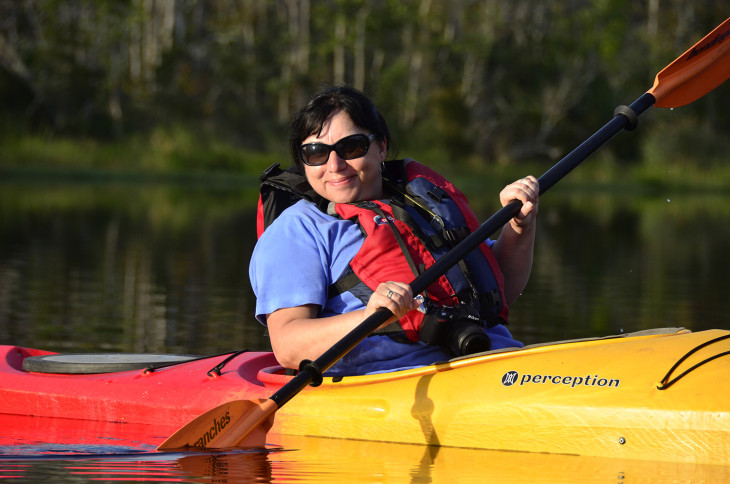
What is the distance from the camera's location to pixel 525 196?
423 cm

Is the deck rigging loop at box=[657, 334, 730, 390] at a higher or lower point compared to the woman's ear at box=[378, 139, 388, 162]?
lower

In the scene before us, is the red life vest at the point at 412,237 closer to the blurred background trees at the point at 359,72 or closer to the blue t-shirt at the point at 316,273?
the blue t-shirt at the point at 316,273

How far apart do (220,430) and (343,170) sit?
95 centimetres

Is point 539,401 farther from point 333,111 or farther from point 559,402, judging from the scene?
point 333,111

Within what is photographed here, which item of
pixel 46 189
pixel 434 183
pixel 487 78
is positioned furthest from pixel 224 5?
pixel 434 183

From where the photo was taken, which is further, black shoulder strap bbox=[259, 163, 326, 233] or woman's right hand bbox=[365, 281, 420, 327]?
black shoulder strap bbox=[259, 163, 326, 233]

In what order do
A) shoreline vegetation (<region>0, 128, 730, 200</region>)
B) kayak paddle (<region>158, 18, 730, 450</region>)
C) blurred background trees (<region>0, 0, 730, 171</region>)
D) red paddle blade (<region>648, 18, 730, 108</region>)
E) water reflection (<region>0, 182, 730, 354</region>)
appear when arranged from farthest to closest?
blurred background trees (<region>0, 0, 730, 171</region>), shoreline vegetation (<region>0, 128, 730, 200</region>), water reflection (<region>0, 182, 730, 354</region>), red paddle blade (<region>648, 18, 730, 108</region>), kayak paddle (<region>158, 18, 730, 450</region>)

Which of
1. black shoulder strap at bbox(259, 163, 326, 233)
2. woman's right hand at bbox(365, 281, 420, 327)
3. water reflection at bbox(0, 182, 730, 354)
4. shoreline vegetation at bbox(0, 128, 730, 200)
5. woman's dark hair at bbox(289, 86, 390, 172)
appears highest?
woman's dark hair at bbox(289, 86, 390, 172)

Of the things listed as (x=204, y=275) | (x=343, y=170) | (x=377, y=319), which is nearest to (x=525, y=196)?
(x=343, y=170)

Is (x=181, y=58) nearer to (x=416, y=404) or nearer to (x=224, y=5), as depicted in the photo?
(x=224, y=5)

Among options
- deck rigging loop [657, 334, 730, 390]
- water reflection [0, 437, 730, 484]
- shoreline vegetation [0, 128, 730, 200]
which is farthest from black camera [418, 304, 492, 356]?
shoreline vegetation [0, 128, 730, 200]

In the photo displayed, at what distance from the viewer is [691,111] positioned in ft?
106

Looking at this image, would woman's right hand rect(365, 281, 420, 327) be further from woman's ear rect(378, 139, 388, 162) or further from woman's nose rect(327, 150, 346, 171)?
woman's ear rect(378, 139, 388, 162)

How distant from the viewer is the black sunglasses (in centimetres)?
418
